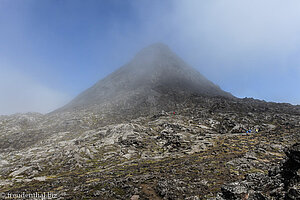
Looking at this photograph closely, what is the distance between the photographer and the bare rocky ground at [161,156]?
23955 millimetres

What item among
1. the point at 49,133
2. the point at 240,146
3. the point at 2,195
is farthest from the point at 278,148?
the point at 49,133

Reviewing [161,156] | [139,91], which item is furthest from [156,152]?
[139,91]

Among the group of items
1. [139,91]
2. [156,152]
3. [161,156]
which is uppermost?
[139,91]

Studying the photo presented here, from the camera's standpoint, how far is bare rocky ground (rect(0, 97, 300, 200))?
23955 mm

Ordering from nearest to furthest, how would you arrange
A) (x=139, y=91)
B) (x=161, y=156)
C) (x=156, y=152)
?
(x=161, y=156)
(x=156, y=152)
(x=139, y=91)

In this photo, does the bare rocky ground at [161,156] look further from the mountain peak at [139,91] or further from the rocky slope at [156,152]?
the mountain peak at [139,91]

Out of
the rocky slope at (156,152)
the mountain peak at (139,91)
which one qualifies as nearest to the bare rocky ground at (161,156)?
the rocky slope at (156,152)

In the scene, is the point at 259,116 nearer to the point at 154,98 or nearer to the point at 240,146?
the point at 240,146

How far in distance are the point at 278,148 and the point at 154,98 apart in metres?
98.5

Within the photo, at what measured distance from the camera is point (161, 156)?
167 ft

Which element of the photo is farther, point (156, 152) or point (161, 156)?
point (156, 152)

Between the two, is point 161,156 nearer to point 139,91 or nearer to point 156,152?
point 156,152

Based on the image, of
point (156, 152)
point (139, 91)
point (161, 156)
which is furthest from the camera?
point (139, 91)

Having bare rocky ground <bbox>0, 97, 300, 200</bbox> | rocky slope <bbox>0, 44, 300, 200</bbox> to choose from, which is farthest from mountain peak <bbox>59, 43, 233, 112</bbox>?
bare rocky ground <bbox>0, 97, 300, 200</bbox>
